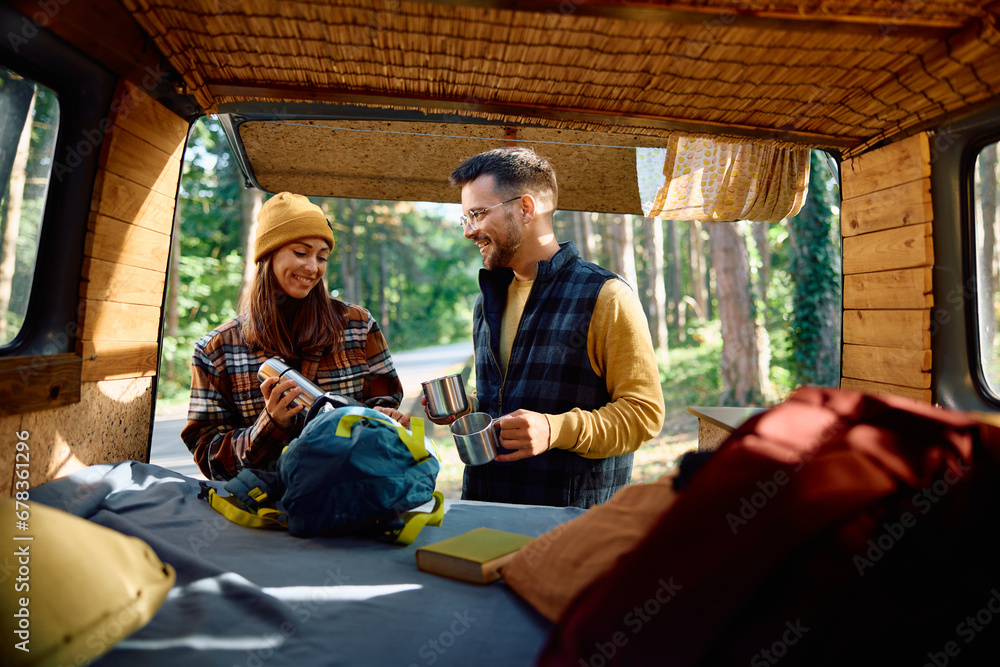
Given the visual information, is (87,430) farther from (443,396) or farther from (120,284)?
(443,396)

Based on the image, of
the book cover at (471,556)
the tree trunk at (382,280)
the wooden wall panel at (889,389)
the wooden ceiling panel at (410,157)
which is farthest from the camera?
the tree trunk at (382,280)

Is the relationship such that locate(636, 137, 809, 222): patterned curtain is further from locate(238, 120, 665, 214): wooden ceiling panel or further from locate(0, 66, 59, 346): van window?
locate(0, 66, 59, 346): van window

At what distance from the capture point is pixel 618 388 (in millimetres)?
2641

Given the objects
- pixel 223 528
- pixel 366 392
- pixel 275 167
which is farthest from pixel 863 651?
pixel 275 167

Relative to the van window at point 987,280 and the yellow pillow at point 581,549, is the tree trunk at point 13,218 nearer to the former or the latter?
the yellow pillow at point 581,549

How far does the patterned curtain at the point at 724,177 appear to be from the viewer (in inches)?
170

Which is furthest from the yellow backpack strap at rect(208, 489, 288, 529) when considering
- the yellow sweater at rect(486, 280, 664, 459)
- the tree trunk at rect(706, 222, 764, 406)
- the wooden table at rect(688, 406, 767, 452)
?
the tree trunk at rect(706, 222, 764, 406)

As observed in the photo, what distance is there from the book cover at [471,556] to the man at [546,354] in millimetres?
498

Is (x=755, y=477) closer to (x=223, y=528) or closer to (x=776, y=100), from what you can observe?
(x=223, y=528)

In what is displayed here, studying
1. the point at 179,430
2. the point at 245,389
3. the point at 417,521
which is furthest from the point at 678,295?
the point at 417,521

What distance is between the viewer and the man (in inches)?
101

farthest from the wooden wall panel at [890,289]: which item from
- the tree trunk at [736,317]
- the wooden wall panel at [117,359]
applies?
the tree trunk at [736,317]

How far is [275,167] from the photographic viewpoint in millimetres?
4383

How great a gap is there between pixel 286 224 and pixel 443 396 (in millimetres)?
1282
